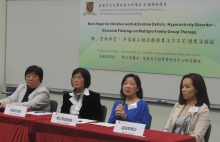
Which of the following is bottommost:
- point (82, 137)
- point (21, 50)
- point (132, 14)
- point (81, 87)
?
point (82, 137)

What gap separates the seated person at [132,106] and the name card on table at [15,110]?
81 centimetres

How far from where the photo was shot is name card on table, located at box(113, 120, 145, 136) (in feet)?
9.10

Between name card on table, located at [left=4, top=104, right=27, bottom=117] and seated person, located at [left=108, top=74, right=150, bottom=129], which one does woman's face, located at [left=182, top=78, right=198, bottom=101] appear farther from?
name card on table, located at [left=4, top=104, right=27, bottom=117]

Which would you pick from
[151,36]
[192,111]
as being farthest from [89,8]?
[192,111]

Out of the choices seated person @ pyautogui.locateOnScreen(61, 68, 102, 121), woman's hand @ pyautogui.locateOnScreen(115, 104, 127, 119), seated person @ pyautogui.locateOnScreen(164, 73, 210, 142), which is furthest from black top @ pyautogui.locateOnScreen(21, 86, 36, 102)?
seated person @ pyautogui.locateOnScreen(164, 73, 210, 142)

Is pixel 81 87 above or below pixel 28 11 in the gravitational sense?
below

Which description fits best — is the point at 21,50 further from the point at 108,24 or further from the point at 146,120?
the point at 146,120

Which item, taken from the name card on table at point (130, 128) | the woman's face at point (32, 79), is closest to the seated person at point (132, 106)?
the name card on table at point (130, 128)

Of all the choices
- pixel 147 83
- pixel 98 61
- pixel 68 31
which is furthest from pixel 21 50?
pixel 147 83

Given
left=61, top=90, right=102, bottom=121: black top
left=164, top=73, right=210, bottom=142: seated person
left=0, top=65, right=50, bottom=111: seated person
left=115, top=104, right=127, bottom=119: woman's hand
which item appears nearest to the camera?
left=164, top=73, right=210, bottom=142: seated person

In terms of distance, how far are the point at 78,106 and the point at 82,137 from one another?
1033 mm

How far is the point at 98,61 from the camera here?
5.28 metres

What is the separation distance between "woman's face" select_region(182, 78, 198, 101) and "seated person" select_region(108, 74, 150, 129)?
406mm

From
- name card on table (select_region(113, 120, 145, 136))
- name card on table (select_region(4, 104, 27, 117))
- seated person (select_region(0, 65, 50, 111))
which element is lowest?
name card on table (select_region(113, 120, 145, 136))
